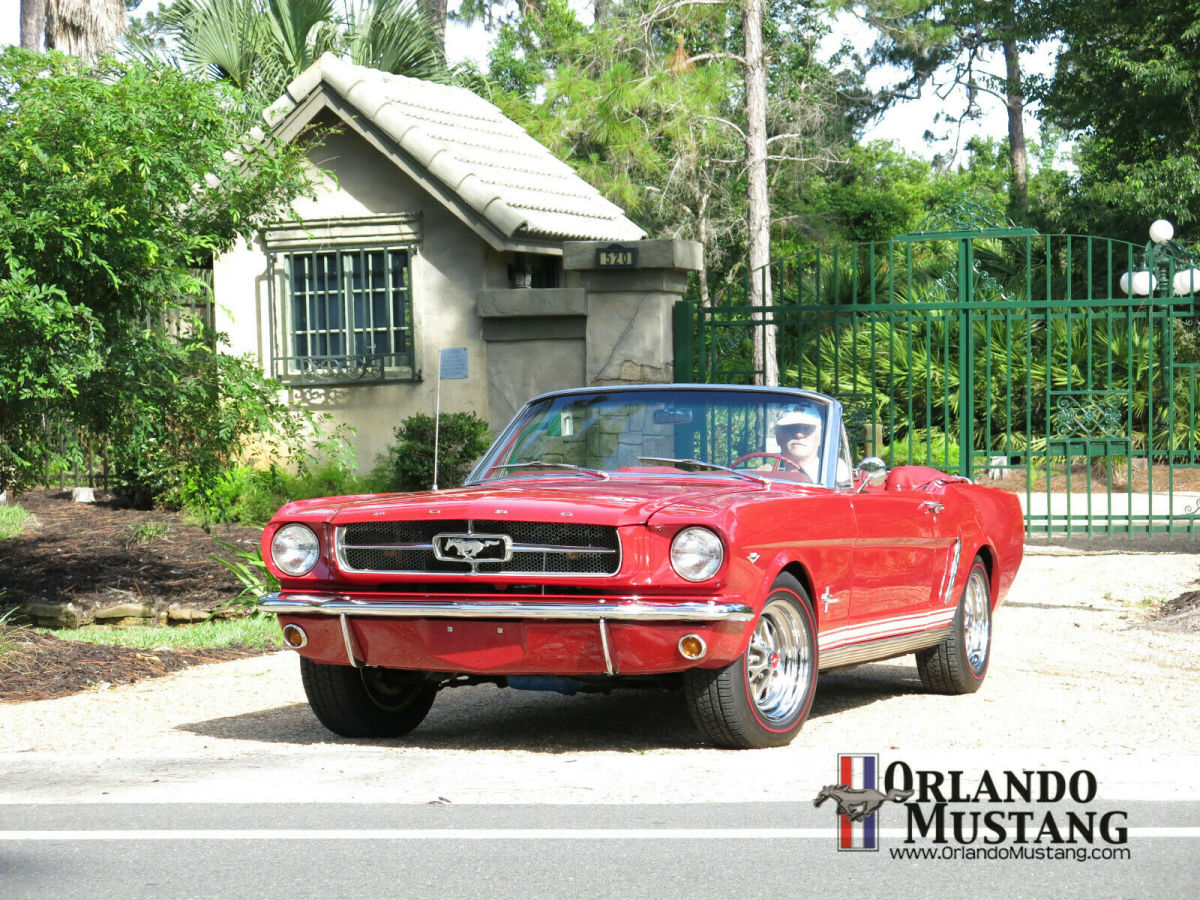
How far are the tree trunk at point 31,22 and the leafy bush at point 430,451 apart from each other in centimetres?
1011

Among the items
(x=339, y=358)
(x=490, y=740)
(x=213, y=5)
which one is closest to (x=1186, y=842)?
(x=490, y=740)

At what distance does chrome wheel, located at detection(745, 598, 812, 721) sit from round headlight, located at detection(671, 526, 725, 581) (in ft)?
1.42

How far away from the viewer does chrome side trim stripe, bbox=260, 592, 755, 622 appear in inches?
230

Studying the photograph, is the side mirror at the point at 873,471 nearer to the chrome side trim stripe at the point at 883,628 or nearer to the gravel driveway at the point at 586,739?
the chrome side trim stripe at the point at 883,628

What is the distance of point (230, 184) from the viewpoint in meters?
10.5

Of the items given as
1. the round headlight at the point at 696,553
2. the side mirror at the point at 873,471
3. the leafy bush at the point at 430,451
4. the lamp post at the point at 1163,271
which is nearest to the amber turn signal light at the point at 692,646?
the round headlight at the point at 696,553

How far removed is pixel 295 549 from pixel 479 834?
1948 millimetres

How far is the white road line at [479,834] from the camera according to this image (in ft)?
16.4

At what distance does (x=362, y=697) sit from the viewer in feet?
22.5

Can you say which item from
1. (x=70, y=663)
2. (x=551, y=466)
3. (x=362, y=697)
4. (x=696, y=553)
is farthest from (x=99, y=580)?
(x=696, y=553)

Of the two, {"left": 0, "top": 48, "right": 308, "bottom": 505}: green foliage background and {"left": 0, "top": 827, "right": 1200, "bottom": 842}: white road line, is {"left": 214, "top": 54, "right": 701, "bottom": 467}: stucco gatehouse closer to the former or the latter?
{"left": 0, "top": 48, "right": 308, "bottom": 505}: green foliage background

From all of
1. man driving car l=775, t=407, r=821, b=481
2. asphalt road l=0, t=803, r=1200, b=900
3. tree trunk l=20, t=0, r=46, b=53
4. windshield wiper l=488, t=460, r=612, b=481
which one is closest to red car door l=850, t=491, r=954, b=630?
man driving car l=775, t=407, r=821, b=481

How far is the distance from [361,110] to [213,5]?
9.79 meters

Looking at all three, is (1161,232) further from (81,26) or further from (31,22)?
(31,22)
